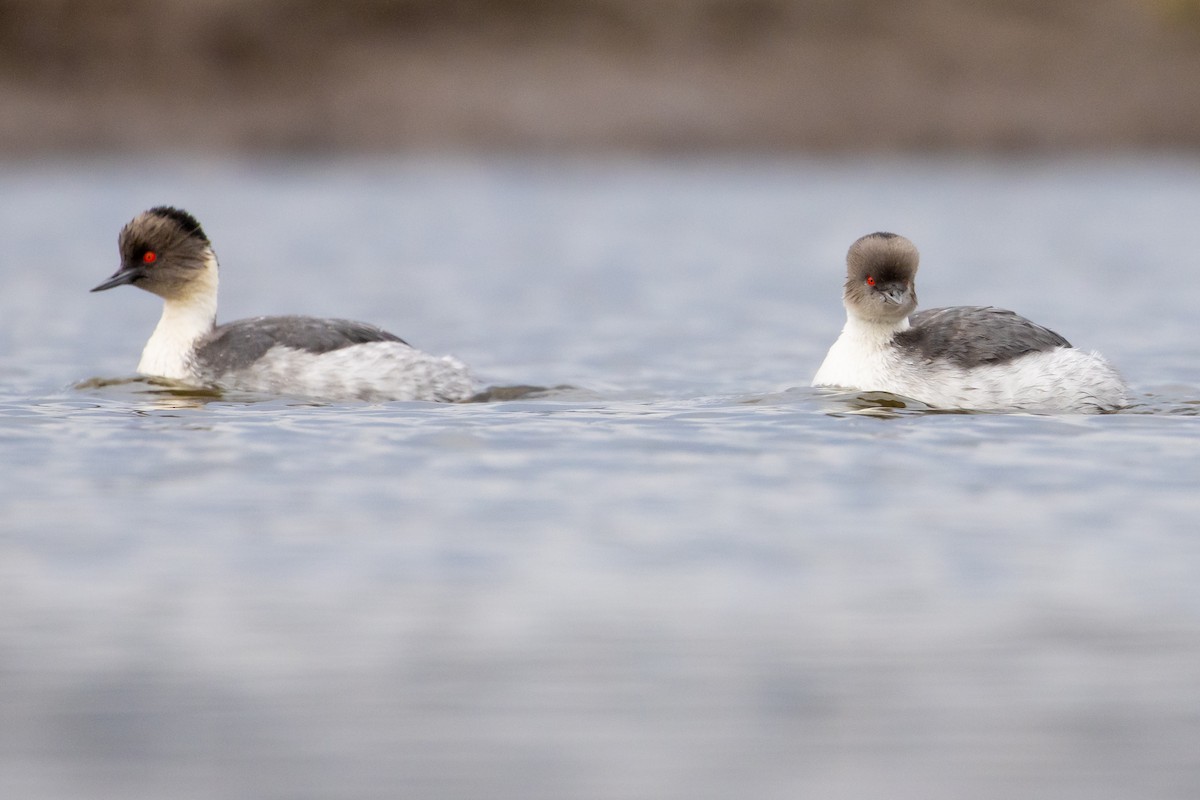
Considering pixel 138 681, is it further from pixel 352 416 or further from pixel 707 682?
pixel 352 416

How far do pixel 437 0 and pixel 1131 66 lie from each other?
19.1 metres

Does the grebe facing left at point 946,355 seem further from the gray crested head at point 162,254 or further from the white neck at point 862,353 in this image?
the gray crested head at point 162,254

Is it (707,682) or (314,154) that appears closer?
(707,682)

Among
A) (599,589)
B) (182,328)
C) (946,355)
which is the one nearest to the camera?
(599,589)

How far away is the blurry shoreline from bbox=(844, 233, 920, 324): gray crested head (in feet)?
118

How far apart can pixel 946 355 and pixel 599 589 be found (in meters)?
5.31

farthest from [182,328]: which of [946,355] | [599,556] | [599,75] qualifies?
[599,75]

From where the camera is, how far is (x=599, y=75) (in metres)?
52.8

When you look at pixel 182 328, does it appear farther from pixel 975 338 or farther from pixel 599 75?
pixel 599 75

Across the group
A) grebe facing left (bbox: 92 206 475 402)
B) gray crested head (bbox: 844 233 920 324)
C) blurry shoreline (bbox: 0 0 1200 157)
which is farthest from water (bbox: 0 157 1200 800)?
blurry shoreline (bbox: 0 0 1200 157)

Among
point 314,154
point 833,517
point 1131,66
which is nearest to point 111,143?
point 314,154

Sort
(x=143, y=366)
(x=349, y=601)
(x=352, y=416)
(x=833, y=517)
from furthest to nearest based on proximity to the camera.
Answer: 1. (x=143, y=366)
2. (x=352, y=416)
3. (x=833, y=517)
4. (x=349, y=601)

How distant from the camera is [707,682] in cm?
641

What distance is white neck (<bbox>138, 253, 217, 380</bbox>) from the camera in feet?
45.2
